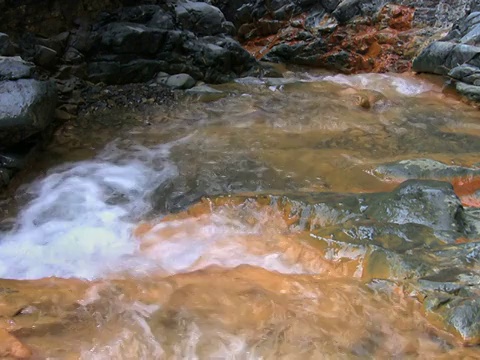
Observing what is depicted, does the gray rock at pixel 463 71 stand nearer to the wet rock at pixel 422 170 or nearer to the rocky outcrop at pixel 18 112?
→ the wet rock at pixel 422 170

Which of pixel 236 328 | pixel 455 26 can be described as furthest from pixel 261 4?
pixel 236 328

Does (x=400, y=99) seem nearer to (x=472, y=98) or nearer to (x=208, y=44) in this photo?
(x=472, y=98)

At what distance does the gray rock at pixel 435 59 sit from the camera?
32.7 feet

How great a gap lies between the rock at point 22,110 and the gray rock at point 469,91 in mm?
8030

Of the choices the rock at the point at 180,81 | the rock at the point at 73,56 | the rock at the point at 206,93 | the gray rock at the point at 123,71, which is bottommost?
the rock at the point at 206,93

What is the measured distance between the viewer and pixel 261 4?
50.2 feet

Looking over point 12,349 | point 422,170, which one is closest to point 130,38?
point 422,170

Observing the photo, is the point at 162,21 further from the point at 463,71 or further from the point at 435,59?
the point at 463,71

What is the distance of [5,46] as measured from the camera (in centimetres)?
685

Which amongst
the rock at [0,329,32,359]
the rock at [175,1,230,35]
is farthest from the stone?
the rock at [0,329,32,359]

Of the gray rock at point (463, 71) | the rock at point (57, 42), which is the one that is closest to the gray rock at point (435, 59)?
the gray rock at point (463, 71)

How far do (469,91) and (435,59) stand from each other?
1.68 meters

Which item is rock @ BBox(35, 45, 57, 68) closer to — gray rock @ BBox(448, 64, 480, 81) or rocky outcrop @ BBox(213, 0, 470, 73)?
rocky outcrop @ BBox(213, 0, 470, 73)

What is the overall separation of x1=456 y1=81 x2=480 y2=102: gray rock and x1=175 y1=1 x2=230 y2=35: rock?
588 cm
